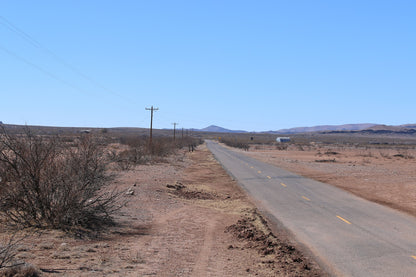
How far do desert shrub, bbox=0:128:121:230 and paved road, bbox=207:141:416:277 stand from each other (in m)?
5.67

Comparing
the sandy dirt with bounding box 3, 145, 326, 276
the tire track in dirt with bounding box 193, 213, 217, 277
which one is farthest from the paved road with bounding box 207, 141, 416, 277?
the tire track in dirt with bounding box 193, 213, 217, 277

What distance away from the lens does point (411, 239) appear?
11258 millimetres

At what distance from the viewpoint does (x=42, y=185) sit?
32.8ft

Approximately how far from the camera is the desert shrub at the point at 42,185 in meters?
9.74

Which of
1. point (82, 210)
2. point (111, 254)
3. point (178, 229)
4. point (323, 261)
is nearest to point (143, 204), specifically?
point (178, 229)

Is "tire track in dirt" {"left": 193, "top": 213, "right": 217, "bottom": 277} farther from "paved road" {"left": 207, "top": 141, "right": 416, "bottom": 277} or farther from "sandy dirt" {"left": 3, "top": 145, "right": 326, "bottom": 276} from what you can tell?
"paved road" {"left": 207, "top": 141, "right": 416, "bottom": 277}

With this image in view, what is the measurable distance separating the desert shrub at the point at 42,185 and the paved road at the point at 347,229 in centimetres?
567

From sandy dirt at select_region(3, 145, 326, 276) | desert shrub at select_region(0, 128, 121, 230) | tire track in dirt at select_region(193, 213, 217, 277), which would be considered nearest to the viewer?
sandy dirt at select_region(3, 145, 326, 276)

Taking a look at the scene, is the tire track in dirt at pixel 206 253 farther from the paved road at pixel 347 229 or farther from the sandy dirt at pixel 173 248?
the paved road at pixel 347 229

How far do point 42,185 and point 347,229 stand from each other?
27.8 ft

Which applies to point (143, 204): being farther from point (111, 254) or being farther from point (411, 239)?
point (411, 239)

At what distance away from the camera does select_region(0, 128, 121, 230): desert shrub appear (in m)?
9.74

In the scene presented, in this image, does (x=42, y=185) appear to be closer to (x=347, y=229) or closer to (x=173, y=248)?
(x=173, y=248)

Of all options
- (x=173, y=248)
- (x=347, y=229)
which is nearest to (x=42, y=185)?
(x=173, y=248)
